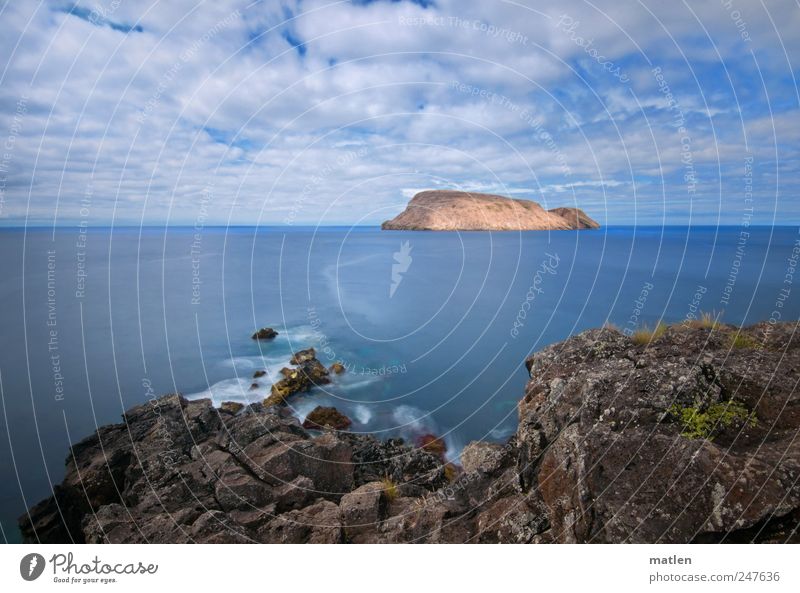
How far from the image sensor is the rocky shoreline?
12.0 feet

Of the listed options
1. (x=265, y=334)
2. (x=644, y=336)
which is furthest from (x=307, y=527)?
(x=265, y=334)

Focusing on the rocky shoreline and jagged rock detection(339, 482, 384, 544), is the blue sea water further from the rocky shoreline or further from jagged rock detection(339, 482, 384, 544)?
jagged rock detection(339, 482, 384, 544)

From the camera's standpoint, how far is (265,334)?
19281 mm

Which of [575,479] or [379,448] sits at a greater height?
[575,479]

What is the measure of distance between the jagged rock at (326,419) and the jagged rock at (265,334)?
823cm

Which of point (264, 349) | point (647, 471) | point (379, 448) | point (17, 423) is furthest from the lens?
point (264, 349)

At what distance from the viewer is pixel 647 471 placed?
3822mm

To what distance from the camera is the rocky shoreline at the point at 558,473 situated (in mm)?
3672

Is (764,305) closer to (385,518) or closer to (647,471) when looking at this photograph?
(647,471)

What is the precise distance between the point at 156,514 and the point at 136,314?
1981 cm

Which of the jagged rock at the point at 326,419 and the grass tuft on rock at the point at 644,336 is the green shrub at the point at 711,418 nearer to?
the grass tuft on rock at the point at 644,336
